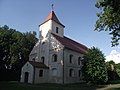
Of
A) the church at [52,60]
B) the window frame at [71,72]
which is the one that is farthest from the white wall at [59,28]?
the window frame at [71,72]

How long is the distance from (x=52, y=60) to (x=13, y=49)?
14934 millimetres

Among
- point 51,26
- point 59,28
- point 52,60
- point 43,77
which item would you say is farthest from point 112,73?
point 51,26

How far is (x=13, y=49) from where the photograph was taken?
166ft

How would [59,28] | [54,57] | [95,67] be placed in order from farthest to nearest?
[59,28] → [54,57] → [95,67]

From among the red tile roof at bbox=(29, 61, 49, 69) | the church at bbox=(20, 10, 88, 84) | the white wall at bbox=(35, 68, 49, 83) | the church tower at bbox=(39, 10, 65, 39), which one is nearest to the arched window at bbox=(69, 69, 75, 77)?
the church at bbox=(20, 10, 88, 84)

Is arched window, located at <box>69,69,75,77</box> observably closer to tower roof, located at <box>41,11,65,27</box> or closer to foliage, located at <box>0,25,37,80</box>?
tower roof, located at <box>41,11,65,27</box>

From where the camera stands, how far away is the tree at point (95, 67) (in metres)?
33.2

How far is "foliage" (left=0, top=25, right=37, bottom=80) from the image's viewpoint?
1988 inches

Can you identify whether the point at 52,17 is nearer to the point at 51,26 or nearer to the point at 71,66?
the point at 51,26

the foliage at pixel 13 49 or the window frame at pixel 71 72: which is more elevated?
the foliage at pixel 13 49

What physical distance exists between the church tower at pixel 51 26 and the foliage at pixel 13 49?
32.5 feet

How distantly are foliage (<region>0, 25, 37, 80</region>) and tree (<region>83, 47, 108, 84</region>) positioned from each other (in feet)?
73.2

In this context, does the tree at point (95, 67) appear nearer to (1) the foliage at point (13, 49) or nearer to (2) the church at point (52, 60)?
(2) the church at point (52, 60)

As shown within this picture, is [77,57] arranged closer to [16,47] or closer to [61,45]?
[61,45]
